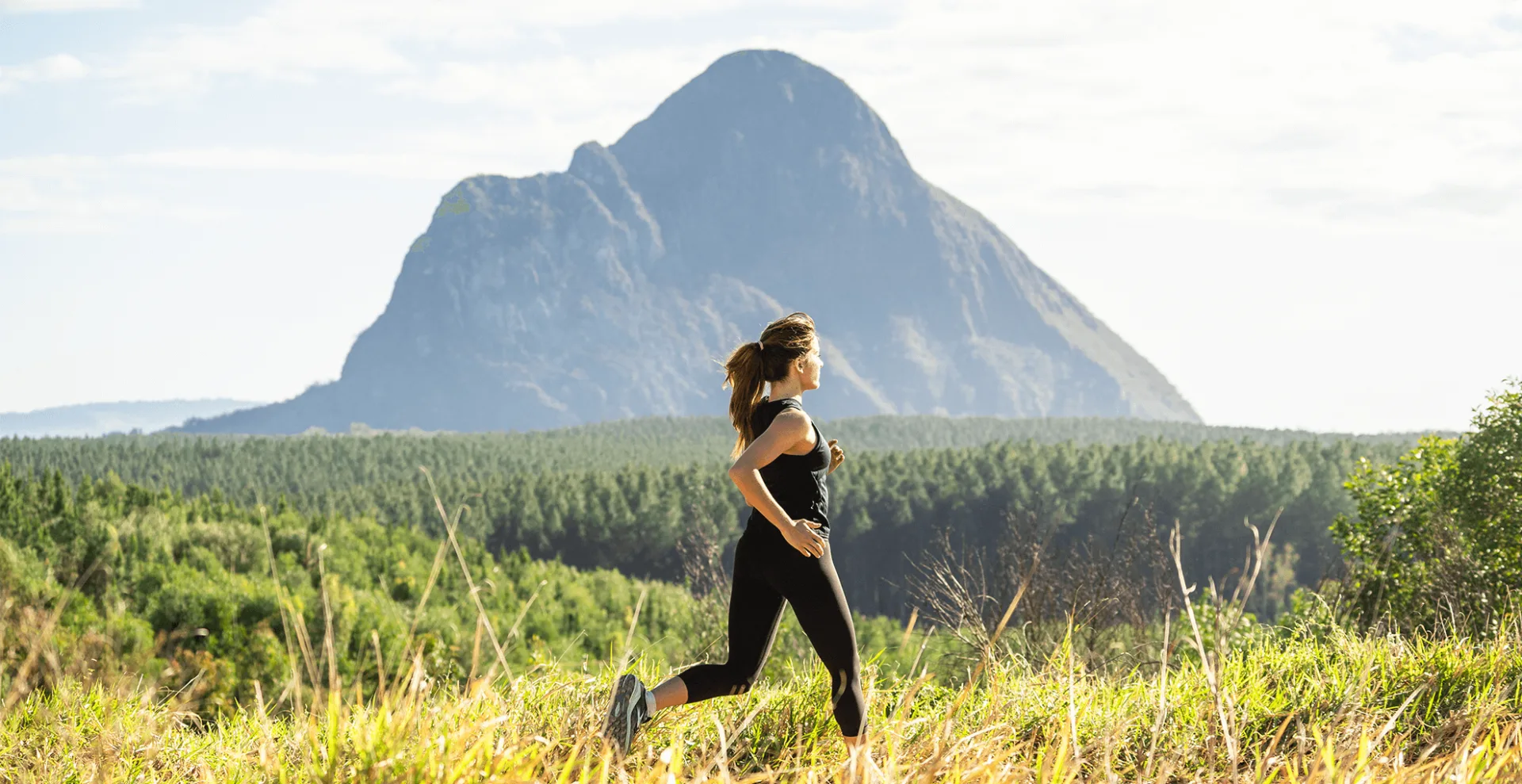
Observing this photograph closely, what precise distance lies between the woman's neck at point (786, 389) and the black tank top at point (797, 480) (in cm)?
4

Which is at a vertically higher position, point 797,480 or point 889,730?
point 797,480

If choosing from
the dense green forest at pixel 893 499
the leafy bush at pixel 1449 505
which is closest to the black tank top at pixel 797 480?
the leafy bush at pixel 1449 505

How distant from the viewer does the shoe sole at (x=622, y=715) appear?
430 cm

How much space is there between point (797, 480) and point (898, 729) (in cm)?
103

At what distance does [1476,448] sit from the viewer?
20.1 meters

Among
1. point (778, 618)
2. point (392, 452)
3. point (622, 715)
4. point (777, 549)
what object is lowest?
point (392, 452)

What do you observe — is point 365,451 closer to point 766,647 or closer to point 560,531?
point 560,531

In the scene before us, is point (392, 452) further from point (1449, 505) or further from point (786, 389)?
point (786, 389)

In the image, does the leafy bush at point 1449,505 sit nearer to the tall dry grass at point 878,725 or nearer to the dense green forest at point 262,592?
the dense green forest at point 262,592

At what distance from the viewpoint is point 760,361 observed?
481cm

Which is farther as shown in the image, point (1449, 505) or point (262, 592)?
point (262, 592)

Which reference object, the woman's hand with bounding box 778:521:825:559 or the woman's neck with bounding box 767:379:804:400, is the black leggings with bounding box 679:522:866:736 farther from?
the woman's neck with bounding box 767:379:804:400

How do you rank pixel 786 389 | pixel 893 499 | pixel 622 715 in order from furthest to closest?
pixel 893 499 → pixel 786 389 → pixel 622 715

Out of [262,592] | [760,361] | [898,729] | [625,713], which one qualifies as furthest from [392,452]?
[898,729]
